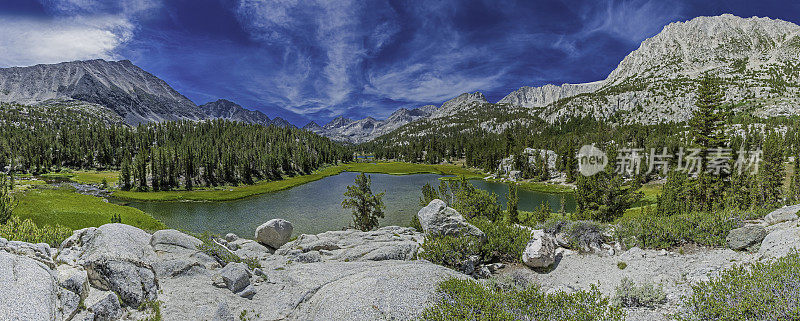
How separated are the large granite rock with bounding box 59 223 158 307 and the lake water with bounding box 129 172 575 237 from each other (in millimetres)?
29026

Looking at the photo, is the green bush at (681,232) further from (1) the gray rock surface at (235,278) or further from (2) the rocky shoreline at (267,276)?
(1) the gray rock surface at (235,278)

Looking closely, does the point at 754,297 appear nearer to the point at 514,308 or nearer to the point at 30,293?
the point at 514,308

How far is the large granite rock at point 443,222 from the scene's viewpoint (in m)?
19.7

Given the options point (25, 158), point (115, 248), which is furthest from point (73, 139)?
point (115, 248)

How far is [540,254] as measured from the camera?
54.2 ft

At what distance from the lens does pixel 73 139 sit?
5969 inches

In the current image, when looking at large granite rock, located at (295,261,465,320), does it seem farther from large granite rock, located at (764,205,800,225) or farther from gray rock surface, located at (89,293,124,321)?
large granite rock, located at (764,205,800,225)

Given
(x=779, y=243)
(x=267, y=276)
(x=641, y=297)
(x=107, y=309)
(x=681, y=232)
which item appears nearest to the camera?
(x=107, y=309)

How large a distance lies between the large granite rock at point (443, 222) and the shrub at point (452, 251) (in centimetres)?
129

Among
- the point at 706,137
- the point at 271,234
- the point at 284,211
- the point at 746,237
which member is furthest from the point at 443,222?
the point at 284,211

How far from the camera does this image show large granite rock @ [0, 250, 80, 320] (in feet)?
23.4

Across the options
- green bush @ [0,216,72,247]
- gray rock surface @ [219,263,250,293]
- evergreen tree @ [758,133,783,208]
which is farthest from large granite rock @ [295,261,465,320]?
evergreen tree @ [758,133,783,208]

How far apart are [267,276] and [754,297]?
60.0ft

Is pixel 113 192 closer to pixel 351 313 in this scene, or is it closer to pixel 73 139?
pixel 351 313
